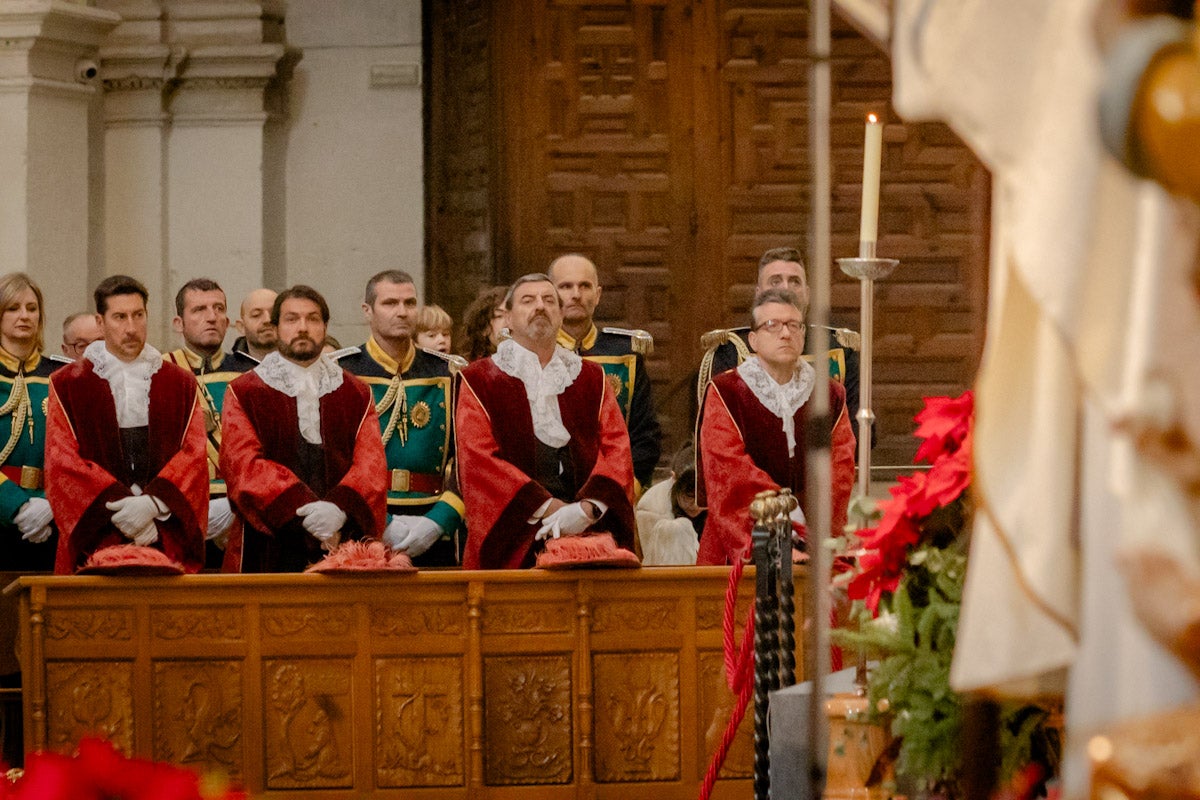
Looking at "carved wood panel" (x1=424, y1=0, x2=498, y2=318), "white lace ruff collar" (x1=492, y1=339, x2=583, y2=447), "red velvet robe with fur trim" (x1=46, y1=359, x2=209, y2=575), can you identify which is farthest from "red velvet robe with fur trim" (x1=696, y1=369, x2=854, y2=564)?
"carved wood panel" (x1=424, y1=0, x2=498, y2=318)

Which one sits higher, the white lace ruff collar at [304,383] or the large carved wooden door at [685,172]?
the large carved wooden door at [685,172]

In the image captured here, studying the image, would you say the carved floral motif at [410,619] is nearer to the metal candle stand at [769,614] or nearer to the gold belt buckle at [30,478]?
the metal candle stand at [769,614]

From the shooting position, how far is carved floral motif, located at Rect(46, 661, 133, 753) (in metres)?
6.35

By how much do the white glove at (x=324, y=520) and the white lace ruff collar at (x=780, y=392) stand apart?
1635mm

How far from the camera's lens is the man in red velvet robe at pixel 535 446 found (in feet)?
22.1

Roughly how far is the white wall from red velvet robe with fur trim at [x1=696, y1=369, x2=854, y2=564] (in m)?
3.70

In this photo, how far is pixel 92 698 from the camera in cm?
638

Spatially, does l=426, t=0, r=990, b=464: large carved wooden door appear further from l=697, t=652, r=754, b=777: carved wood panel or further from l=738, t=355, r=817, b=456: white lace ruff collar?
l=697, t=652, r=754, b=777: carved wood panel

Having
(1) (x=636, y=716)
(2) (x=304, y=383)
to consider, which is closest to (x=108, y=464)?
(2) (x=304, y=383)

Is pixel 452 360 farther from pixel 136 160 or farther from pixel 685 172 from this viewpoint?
pixel 136 160

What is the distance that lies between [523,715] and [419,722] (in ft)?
1.19

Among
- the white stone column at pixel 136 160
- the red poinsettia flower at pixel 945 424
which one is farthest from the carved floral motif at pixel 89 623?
the white stone column at pixel 136 160

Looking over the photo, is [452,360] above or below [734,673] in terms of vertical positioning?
above

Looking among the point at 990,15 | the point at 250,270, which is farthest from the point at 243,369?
the point at 990,15
